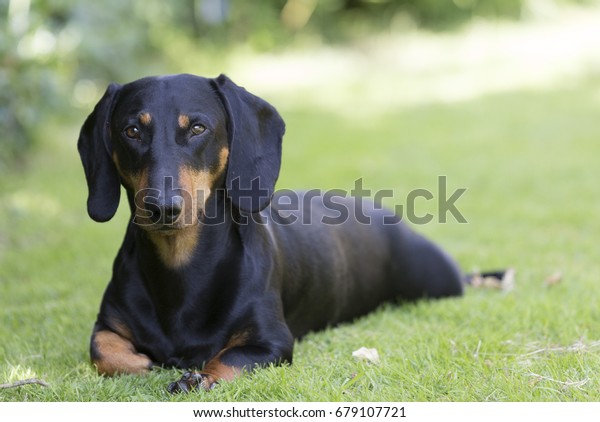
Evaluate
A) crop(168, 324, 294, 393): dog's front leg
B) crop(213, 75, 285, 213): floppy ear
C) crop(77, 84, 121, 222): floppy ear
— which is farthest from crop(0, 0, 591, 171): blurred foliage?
crop(168, 324, 294, 393): dog's front leg

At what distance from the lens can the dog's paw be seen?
10.8ft

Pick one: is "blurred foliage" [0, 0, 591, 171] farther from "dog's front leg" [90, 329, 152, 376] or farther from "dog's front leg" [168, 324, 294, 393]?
"dog's front leg" [168, 324, 294, 393]

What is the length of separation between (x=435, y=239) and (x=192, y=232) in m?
3.79

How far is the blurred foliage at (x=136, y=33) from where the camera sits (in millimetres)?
7551

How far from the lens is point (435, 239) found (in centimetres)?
716

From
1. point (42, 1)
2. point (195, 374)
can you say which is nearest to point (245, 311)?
point (195, 374)

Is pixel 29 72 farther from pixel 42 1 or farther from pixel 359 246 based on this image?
pixel 359 246

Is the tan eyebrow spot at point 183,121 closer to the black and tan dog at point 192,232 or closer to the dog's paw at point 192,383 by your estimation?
the black and tan dog at point 192,232

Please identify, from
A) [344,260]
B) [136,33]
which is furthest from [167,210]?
[136,33]

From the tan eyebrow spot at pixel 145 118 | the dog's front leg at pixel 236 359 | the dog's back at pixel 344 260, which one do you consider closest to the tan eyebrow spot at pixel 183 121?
the tan eyebrow spot at pixel 145 118

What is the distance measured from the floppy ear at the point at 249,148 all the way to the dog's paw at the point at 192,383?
790 millimetres

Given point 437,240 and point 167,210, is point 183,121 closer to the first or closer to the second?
point 167,210

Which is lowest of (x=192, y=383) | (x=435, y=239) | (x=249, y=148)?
(x=435, y=239)

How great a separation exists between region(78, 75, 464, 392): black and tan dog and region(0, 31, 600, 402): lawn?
173mm
